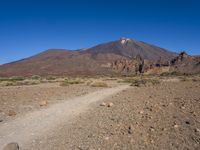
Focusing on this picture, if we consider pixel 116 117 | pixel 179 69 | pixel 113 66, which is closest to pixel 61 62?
pixel 113 66

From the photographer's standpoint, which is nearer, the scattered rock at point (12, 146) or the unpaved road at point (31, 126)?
the scattered rock at point (12, 146)

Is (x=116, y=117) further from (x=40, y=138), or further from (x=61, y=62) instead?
(x=61, y=62)

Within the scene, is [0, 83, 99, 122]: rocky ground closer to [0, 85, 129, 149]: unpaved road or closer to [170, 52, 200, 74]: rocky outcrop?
[0, 85, 129, 149]: unpaved road

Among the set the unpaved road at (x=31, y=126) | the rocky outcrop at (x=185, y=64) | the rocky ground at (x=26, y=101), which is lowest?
→ the rocky ground at (x=26, y=101)


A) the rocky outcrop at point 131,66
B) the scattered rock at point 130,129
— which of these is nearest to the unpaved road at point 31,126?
the scattered rock at point 130,129

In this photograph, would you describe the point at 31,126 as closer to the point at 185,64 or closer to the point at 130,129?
the point at 130,129

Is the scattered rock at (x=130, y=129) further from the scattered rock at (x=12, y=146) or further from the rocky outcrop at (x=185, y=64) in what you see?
the rocky outcrop at (x=185, y=64)

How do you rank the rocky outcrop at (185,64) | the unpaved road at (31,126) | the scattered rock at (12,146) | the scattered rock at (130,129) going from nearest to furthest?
the scattered rock at (12,146), the unpaved road at (31,126), the scattered rock at (130,129), the rocky outcrop at (185,64)

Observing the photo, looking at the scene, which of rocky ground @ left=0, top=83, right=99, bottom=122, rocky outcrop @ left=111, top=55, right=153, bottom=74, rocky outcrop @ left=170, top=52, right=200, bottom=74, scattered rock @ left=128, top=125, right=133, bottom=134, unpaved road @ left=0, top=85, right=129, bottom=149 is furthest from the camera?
rocky outcrop @ left=111, top=55, right=153, bottom=74

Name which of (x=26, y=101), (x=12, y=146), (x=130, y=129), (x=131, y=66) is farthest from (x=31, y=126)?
(x=131, y=66)

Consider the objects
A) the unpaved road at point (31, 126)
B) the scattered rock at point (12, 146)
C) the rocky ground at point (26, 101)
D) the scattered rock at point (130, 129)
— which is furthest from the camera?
the rocky ground at point (26, 101)

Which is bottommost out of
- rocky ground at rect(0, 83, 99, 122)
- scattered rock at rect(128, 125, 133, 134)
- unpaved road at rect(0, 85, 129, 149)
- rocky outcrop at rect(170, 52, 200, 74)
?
rocky ground at rect(0, 83, 99, 122)

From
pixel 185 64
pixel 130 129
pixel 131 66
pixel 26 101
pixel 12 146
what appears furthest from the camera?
pixel 131 66

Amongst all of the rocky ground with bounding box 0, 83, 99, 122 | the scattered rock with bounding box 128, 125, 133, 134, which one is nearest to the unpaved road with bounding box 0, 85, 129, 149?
the rocky ground with bounding box 0, 83, 99, 122
